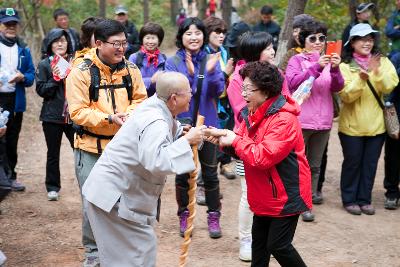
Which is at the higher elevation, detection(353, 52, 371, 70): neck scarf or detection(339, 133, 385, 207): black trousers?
detection(353, 52, 371, 70): neck scarf

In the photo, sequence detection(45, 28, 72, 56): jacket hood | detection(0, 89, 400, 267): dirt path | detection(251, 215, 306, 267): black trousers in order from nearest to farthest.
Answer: detection(251, 215, 306, 267): black trousers
detection(0, 89, 400, 267): dirt path
detection(45, 28, 72, 56): jacket hood

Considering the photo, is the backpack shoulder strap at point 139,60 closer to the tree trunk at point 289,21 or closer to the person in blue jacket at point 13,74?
the person in blue jacket at point 13,74

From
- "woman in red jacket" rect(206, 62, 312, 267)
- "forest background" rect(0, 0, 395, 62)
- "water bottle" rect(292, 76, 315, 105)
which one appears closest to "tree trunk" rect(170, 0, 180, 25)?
"forest background" rect(0, 0, 395, 62)

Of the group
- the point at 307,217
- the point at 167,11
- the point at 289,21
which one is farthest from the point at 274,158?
the point at 167,11

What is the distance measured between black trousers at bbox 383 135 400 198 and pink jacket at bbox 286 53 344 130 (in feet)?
3.73

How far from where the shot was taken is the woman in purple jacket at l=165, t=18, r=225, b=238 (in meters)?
5.51

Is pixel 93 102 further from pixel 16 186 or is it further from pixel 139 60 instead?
pixel 16 186

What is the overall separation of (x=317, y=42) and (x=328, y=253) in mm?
2173

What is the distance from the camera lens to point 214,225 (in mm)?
5691

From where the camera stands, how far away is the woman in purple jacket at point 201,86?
5512 millimetres

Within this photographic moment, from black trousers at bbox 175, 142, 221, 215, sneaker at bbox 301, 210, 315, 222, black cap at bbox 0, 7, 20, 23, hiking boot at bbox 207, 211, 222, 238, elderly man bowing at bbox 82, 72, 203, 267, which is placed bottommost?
sneaker at bbox 301, 210, 315, 222

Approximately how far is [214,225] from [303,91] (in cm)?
163

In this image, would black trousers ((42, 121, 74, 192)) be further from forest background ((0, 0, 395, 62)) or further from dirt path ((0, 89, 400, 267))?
Result: forest background ((0, 0, 395, 62))

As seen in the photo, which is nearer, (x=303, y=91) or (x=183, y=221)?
(x=303, y=91)
